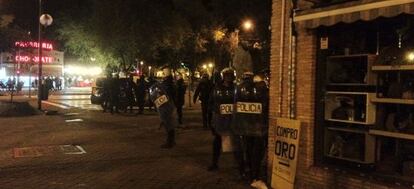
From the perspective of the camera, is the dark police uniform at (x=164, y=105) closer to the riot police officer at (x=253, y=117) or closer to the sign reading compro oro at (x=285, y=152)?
the riot police officer at (x=253, y=117)

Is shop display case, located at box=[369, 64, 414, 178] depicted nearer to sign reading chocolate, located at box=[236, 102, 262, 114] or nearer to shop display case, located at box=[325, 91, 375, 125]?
shop display case, located at box=[325, 91, 375, 125]

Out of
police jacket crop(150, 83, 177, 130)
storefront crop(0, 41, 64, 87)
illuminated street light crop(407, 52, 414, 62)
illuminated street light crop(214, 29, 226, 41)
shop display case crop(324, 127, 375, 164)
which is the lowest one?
shop display case crop(324, 127, 375, 164)

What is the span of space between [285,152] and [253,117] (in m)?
1.12

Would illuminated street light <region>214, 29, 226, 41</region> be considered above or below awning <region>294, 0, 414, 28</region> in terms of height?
above

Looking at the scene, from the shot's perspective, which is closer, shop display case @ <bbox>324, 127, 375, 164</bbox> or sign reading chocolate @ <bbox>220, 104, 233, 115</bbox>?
shop display case @ <bbox>324, 127, 375, 164</bbox>

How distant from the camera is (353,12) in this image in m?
7.25

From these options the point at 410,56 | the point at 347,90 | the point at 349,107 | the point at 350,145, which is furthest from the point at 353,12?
the point at 350,145

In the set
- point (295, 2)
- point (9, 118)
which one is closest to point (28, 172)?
point (295, 2)

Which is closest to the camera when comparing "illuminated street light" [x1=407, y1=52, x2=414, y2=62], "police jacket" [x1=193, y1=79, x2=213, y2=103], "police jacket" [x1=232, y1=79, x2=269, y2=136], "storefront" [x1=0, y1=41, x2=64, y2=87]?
"illuminated street light" [x1=407, y1=52, x2=414, y2=62]

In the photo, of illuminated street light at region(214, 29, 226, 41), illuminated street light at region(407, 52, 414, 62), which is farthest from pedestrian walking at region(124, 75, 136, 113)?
illuminated street light at region(214, 29, 226, 41)

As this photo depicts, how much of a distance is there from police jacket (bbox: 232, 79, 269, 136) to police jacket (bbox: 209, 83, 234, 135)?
492mm

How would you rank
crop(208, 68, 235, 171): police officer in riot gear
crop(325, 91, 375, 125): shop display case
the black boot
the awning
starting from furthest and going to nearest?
the black boot → crop(208, 68, 235, 171): police officer in riot gear → crop(325, 91, 375, 125): shop display case → the awning

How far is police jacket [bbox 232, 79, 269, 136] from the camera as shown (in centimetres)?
905

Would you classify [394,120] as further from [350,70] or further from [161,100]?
[161,100]
